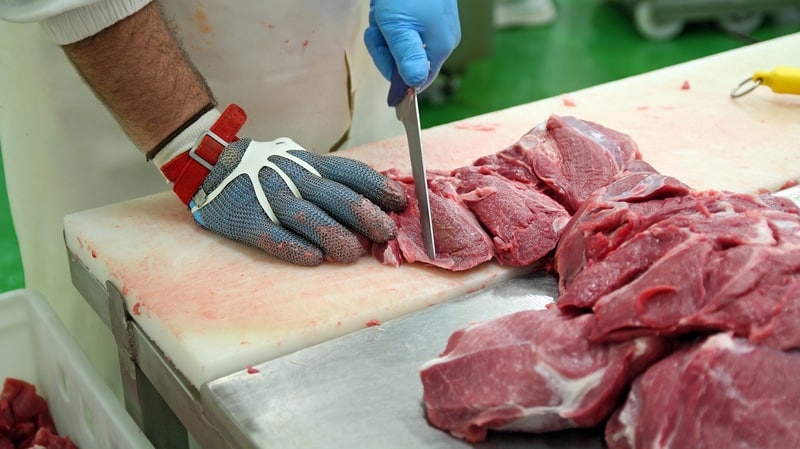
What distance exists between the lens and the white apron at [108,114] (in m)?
2.28

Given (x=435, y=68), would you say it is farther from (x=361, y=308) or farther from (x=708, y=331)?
(x=708, y=331)

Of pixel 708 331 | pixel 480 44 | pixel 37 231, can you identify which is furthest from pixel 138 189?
pixel 480 44

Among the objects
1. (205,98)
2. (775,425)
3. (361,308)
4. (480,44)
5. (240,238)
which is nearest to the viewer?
(775,425)

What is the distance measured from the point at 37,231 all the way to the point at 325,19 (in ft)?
3.68

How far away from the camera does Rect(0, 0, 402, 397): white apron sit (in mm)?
2283

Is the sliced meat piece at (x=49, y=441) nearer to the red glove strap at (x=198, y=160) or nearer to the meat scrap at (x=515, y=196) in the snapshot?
the red glove strap at (x=198, y=160)

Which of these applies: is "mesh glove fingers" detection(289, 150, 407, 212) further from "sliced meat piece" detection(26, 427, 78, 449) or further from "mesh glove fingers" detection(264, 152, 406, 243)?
"sliced meat piece" detection(26, 427, 78, 449)

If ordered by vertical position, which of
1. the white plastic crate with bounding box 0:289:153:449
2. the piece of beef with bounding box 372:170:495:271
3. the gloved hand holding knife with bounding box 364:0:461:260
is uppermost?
the gloved hand holding knife with bounding box 364:0:461:260

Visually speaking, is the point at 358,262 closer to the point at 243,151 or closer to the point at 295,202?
the point at 295,202

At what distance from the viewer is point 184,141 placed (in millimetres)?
2119

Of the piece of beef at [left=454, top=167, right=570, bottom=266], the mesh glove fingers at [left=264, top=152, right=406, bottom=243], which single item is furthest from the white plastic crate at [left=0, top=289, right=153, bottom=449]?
the piece of beef at [left=454, top=167, right=570, bottom=266]

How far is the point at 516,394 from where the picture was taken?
1375mm

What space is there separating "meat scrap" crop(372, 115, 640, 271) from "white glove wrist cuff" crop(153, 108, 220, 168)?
51 centimetres

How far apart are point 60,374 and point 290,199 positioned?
833 mm
